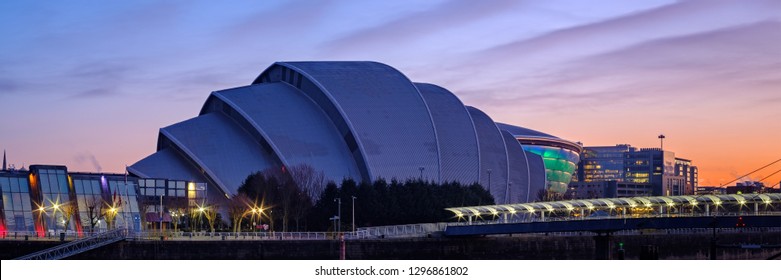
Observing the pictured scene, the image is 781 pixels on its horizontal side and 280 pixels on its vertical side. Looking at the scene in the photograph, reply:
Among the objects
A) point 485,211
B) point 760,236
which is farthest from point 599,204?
point 760,236

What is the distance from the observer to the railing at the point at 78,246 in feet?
273

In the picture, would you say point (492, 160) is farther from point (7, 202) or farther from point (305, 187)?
point (7, 202)

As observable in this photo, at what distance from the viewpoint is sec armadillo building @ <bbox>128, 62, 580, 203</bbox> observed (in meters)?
137

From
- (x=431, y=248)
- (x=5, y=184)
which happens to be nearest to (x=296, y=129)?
(x=5, y=184)

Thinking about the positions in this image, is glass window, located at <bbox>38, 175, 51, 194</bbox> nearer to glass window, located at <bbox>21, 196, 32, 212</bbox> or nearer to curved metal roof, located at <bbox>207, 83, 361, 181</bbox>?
glass window, located at <bbox>21, 196, 32, 212</bbox>

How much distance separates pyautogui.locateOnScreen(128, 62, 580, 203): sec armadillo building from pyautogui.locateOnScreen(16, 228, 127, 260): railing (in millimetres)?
44209

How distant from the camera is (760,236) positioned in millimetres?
122188

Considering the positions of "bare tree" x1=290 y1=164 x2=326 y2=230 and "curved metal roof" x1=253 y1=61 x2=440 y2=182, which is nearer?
"bare tree" x1=290 y1=164 x2=326 y2=230

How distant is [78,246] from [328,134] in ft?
184

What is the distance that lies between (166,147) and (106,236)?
52.5 m

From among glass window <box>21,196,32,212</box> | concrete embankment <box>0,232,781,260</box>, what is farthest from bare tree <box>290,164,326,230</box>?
glass window <box>21,196,32,212</box>

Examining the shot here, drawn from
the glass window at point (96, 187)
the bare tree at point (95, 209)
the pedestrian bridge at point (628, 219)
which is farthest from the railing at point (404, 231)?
the glass window at point (96, 187)

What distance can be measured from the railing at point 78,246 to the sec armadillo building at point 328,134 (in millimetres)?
44209

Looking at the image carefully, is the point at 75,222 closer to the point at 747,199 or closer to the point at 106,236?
the point at 106,236
